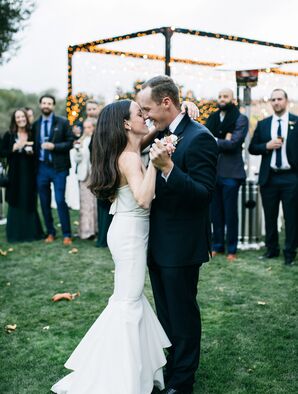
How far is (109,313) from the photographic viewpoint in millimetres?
3412

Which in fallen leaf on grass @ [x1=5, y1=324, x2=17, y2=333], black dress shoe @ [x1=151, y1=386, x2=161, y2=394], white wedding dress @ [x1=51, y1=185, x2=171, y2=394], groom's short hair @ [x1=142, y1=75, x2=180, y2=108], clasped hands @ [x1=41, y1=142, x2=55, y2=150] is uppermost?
groom's short hair @ [x1=142, y1=75, x2=180, y2=108]

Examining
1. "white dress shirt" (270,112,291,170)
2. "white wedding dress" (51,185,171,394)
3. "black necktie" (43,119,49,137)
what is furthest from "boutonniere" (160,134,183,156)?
"black necktie" (43,119,49,137)

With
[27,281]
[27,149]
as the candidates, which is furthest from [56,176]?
[27,281]

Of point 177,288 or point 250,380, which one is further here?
point 250,380

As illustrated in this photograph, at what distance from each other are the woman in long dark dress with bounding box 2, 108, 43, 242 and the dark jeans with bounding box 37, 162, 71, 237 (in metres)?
0.21

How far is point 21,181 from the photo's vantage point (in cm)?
866

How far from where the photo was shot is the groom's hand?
292 centimetres

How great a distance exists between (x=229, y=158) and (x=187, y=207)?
165 inches

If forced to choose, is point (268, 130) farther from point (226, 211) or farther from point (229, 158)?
point (226, 211)

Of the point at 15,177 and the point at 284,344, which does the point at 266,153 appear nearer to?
the point at 284,344

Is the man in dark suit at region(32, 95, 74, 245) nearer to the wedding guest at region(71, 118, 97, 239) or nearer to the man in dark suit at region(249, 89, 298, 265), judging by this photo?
the wedding guest at region(71, 118, 97, 239)

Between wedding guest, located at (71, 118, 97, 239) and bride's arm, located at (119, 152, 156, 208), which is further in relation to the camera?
wedding guest, located at (71, 118, 97, 239)

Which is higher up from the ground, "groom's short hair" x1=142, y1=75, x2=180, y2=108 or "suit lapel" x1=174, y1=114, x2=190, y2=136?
"groom's short hair" x1=142, y1=75, x2=180, y2=108

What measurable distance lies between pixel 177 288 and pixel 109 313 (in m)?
0.45
